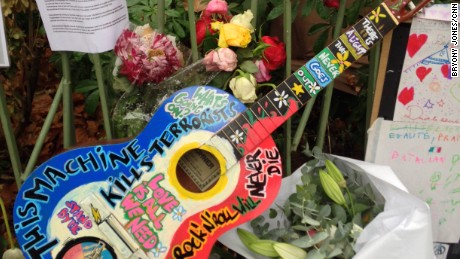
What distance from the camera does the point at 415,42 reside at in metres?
1.06

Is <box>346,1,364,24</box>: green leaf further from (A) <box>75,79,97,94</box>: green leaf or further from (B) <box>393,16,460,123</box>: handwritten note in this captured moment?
(A) <box>75,79,97,94</box>: green leaf

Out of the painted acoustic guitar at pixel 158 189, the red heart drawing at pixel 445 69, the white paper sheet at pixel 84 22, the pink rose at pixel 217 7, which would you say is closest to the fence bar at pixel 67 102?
the white paper sheet at pixel 84 22

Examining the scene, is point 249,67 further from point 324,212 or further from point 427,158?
point 427,158

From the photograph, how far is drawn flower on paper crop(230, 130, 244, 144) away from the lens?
99cm

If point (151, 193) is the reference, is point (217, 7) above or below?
above

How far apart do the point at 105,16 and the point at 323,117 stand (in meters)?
0.54

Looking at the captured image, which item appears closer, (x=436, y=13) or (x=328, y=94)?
(x=436, y=13)

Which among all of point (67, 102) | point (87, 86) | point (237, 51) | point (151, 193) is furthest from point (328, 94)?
point (87, 86)

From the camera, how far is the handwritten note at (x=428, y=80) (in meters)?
1.06

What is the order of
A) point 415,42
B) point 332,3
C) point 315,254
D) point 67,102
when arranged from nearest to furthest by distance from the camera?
point 315,254, point 415,42, point 67,102, point 332,3

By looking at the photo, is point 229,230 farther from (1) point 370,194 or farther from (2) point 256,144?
(1) point 370,194

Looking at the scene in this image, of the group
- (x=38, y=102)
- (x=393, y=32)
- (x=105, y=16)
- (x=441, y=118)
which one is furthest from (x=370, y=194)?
(x=38, y=102)

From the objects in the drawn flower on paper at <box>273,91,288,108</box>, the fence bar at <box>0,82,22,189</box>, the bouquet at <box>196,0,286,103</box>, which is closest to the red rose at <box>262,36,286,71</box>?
the bouquet at <box>196,0,286,103</box>

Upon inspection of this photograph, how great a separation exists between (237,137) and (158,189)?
18cm
